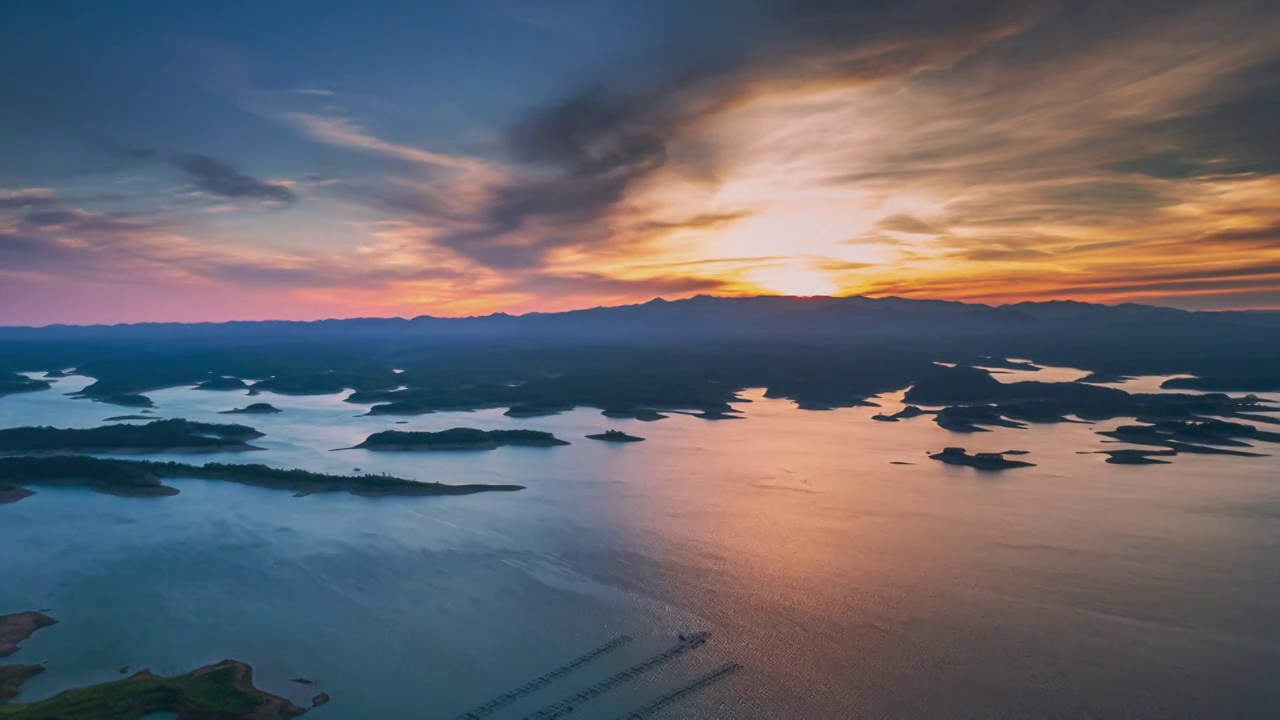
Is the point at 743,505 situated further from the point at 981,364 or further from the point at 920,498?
the point at 981,364

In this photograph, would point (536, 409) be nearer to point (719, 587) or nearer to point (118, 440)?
point (118, 440)

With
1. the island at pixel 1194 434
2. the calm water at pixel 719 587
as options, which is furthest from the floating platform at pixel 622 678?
the island at pixel 1194 434

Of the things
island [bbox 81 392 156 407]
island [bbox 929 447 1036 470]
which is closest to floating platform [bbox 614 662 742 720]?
island [bbox 929 447 1036 470]

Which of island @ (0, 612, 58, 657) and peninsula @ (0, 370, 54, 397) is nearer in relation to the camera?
island @ (0, 612, 58, 657)

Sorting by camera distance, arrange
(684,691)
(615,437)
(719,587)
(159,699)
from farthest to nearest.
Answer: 1. (615,437)
2. (719,587)
3. (684,691)
4. (159,699)

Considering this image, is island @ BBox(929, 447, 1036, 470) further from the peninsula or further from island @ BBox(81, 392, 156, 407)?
the peninsula

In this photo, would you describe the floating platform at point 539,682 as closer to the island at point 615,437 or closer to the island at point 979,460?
the island at point 979,460

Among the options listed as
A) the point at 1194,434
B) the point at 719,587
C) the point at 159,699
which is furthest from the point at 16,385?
the point at 1194,434

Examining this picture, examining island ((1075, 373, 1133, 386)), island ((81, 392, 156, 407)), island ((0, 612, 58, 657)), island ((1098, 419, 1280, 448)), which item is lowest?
island ((0, 612, 58, 657))

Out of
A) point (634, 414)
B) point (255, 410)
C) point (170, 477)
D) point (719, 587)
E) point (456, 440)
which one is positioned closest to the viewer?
point (719, 587)
